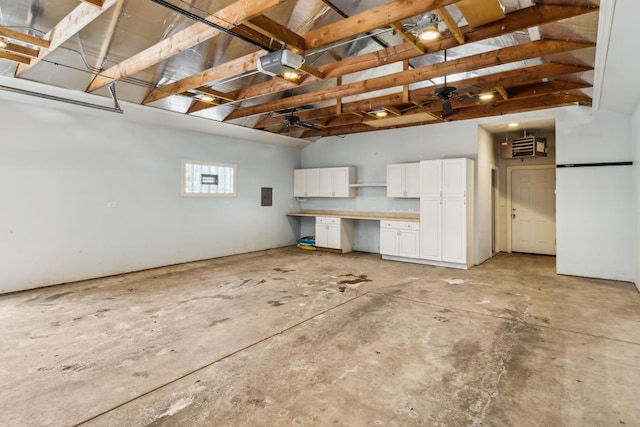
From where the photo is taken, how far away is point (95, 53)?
3922 millimetres

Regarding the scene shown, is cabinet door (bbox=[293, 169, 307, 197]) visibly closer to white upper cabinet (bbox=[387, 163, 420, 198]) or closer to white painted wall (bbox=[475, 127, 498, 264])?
white upper cabinet (bbox=[387, 163, 420, 198])

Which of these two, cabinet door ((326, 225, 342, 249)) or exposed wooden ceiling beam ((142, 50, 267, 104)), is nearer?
exposed wooden ceiling beam ((142, 50, 267, 104))

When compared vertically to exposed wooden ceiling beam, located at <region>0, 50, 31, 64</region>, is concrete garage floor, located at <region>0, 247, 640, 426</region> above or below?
below

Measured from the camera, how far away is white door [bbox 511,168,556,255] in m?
7.55

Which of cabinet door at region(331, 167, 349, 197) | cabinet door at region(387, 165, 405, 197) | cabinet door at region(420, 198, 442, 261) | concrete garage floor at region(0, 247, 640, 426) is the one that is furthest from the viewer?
cabinet door at region(331, 167, 349, 197)

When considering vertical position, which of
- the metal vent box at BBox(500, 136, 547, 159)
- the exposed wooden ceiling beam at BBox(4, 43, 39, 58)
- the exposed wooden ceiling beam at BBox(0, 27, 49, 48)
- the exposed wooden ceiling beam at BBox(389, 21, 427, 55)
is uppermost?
the exposed wooden ceiling beam at BBox(4, 43, 39, 58)

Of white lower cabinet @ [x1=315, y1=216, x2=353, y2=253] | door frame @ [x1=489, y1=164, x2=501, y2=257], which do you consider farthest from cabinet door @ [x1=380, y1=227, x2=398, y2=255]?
door frame @ [x1=489, y1=164, x2=501, y2=257]

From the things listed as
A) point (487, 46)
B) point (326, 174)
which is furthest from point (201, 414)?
point (326, 174)

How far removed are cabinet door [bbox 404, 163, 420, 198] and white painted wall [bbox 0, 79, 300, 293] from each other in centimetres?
383

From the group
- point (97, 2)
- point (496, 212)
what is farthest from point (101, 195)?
point (496, 212)

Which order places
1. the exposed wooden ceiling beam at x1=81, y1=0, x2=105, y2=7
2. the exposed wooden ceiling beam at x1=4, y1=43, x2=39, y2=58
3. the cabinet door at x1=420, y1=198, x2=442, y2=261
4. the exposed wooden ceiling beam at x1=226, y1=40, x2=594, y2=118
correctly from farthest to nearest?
the cabinet door at x1=420, y1=198, x2=442, y2=261 < the exposed wooden ceiling beam at x1=4, y1=43, x2=39, y2=58 < the exposed wooden ceiling beam at x1=226, y1=40, x2=594, y2=118 < the exposed wooden ceiling beam at x1=81, y1=0, x2=105, y2=7

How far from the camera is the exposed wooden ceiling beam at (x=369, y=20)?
2631 mm

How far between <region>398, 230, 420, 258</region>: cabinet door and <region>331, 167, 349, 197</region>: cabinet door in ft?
6.29

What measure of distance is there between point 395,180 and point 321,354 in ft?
16.6
